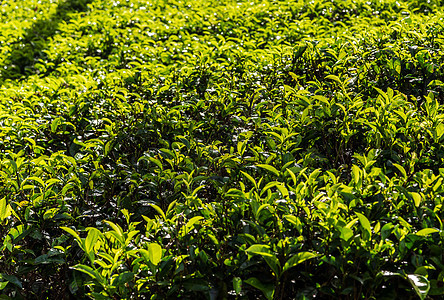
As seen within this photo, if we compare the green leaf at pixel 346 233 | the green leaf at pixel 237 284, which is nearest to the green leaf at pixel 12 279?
the green leaf at pixel 237 284

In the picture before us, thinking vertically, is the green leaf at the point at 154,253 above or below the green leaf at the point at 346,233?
Answer: below

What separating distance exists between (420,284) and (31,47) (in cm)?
600

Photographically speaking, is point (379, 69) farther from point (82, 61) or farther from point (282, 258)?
point (82, 61)

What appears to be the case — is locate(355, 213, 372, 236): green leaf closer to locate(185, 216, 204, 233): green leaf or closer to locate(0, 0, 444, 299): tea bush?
locate(0, 0, 444, 299): tea bush

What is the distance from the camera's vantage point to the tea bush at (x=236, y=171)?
77.8 inches

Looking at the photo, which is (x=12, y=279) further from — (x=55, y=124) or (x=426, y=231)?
(x=426, y=231)

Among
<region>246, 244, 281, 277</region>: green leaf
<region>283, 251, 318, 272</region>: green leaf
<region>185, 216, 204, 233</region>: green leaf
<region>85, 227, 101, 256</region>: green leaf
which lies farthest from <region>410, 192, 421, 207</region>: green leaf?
<region>85, 227, 101, 256</region>: green leaf

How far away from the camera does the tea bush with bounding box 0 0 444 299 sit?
6.48 ft

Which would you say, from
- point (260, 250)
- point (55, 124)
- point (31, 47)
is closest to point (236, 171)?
point (260, 250)

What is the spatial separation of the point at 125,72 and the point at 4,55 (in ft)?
8.91


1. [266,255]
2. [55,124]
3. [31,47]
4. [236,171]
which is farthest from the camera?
[31,47]

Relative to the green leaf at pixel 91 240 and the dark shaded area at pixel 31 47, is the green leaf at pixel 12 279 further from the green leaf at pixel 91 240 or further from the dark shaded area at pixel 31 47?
the dark shaded area at pixel 31 47

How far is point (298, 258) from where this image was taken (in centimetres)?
190

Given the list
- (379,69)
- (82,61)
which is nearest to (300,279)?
(379,69)
